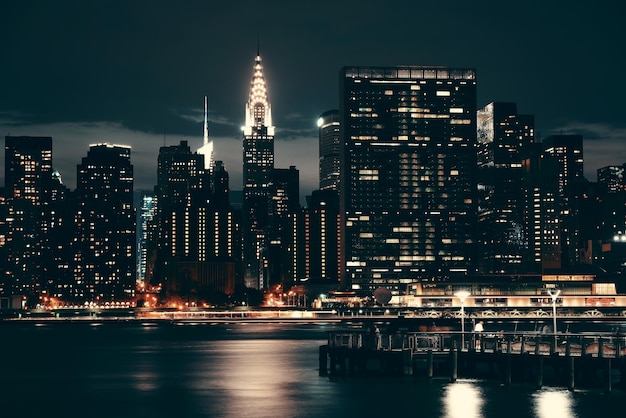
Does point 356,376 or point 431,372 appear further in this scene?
point 356,376

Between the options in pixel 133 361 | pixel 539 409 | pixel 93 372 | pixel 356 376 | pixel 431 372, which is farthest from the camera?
pixel 133 361

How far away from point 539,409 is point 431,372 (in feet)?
50.9

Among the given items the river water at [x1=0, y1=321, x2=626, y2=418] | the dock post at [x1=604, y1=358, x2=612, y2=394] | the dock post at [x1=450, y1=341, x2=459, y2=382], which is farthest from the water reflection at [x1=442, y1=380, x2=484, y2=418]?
the dock post at [x1=604, y1=358, x2=612, y2=394]

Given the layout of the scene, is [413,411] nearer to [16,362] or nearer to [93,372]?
[93,372]

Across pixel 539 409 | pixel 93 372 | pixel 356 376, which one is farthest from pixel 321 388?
pixel 93 372

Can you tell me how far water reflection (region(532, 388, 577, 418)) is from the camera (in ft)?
251

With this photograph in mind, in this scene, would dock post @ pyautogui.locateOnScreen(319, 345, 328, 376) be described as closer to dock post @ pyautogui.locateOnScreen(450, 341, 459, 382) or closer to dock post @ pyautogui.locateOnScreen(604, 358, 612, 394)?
dock post @ pyautogui.locateOnScreen(450, 341, 459, 382)

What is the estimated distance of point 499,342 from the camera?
300 feet

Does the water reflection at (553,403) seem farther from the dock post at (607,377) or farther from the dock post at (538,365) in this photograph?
the dock post at (607,377)

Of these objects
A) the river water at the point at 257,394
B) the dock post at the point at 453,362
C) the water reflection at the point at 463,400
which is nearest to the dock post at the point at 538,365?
the river water at the point at 257,394

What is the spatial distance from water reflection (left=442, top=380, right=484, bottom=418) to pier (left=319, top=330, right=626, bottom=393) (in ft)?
5.23

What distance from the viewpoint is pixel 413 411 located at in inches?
3177

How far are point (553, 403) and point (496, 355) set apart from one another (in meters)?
10.2

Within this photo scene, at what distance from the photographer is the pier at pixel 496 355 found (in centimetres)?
8256
